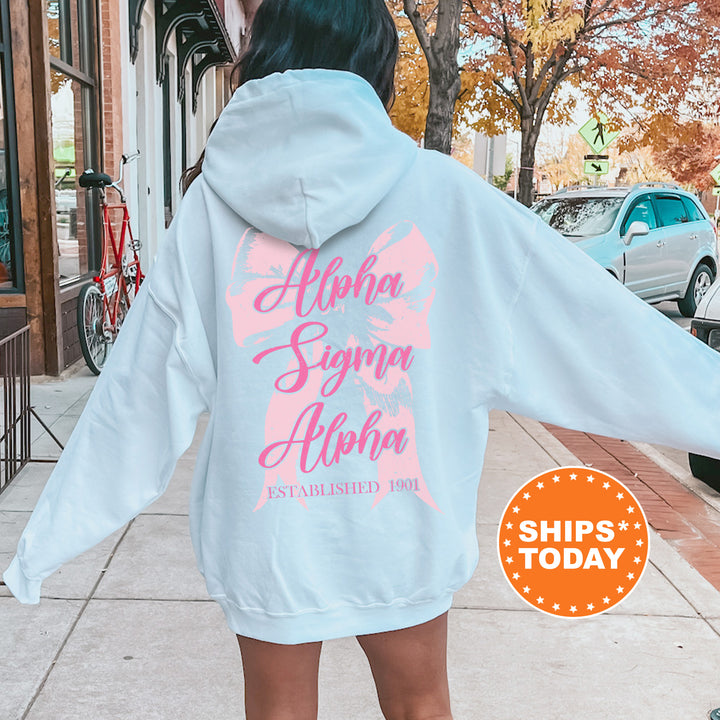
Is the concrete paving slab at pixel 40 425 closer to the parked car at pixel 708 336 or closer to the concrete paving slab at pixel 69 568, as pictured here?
the concrete paving slab at pixel 69 568

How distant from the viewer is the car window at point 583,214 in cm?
1291

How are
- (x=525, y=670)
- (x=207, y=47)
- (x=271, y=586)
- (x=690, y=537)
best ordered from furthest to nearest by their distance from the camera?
(x=207, y=47)
(x=690, y=537)
(x=525, y=670)
(x=271, y=586)

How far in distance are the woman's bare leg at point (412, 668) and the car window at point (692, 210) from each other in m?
13.6

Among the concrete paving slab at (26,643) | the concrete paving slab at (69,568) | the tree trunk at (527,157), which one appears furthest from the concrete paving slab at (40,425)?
the tree trunk at (527,157)

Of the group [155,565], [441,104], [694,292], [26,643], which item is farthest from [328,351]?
[694,292]

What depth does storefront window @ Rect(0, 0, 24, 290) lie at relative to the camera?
7.39m

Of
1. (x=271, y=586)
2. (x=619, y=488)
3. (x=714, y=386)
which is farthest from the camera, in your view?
(x=619, y=488)

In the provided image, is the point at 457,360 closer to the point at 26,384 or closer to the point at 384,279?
the point at 384,279

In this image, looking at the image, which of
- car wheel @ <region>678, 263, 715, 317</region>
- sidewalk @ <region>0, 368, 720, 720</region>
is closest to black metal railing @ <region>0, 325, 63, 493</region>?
sidewalk @ <region>0, 368, 720, 720</region>

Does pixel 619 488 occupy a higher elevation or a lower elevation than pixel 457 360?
lower

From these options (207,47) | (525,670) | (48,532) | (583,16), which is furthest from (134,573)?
(583,16)

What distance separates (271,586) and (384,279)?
1.76 feet

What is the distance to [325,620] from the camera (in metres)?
1.62

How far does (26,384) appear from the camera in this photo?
5.07 m
